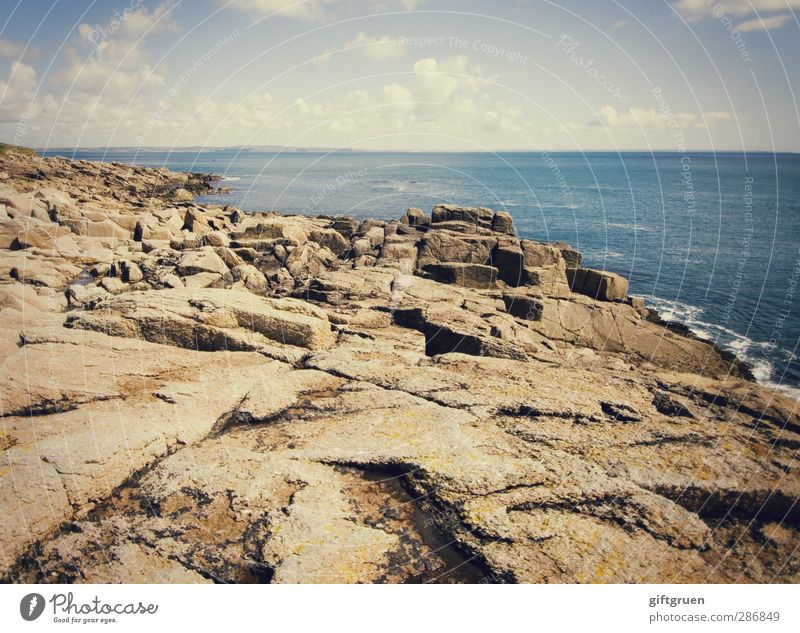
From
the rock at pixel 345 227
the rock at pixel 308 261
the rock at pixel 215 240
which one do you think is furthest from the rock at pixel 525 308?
the rock at pixel 215 240

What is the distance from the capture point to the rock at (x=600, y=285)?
22.0 m

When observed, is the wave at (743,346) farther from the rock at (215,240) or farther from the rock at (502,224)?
the rock at (215,240)

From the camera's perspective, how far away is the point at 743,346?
80.9 ft

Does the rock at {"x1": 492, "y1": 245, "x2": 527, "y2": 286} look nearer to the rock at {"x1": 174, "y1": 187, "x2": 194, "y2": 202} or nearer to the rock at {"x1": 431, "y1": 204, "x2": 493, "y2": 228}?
the rock at {"x1": 431, "y1": 204, "x2": 493, "y2": 228}

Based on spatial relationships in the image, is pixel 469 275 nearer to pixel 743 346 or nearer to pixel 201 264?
pixel 201 264

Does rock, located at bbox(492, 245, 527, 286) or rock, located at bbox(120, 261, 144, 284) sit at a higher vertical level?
rock, located at bbox(492, 245, 527, 286)

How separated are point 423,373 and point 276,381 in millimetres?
3309

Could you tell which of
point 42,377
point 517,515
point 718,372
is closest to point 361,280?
point 42,377

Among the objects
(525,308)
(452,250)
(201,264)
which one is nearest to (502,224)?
(452,250)

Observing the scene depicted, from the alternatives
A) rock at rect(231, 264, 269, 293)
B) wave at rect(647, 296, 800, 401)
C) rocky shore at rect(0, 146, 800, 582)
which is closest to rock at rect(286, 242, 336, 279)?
rock at rect(231, 264, 269, 293)
